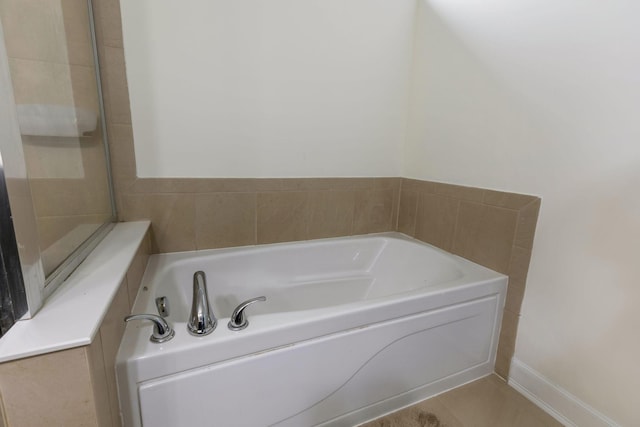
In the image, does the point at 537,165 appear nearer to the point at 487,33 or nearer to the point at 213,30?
the point at 487,33

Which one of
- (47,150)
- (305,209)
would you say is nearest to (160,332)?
(47,150)

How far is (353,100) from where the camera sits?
1827 mm

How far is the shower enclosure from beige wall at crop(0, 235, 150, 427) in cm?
12

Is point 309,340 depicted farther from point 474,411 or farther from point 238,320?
point 474,411

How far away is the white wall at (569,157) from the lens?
41.3 inches

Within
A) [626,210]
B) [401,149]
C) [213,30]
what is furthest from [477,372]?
[213,30]

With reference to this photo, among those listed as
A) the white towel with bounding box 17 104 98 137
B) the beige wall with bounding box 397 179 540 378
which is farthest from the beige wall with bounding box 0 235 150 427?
the beige wall with bounding box 397 179 540 378

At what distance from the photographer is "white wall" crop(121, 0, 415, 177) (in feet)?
4.63

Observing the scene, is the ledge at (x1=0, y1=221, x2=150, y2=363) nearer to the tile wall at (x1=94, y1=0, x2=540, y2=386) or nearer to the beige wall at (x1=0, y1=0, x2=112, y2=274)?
the beige wall at (x1=0, y1=0, x2=112, y2=274)

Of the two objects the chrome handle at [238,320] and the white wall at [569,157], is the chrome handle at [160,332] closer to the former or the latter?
the chrome handle at [238,320]

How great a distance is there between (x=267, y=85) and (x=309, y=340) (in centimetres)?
126

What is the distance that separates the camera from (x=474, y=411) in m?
1.32

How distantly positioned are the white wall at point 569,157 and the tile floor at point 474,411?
171 mm

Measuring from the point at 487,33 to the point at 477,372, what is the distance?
164 cm
